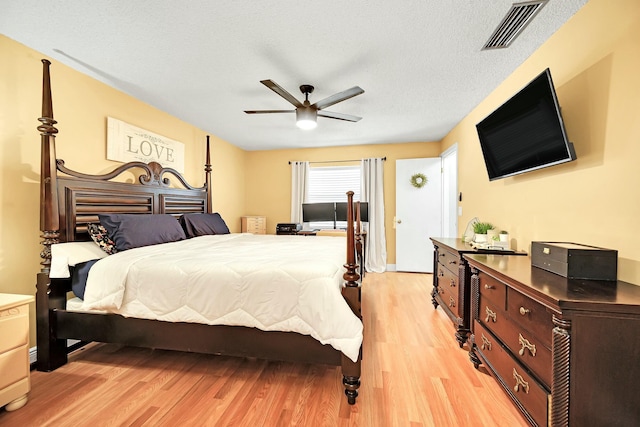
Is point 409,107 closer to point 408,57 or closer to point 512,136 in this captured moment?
point 408,57

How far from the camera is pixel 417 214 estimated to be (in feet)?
16.0

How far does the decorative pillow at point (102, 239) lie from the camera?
2.24m

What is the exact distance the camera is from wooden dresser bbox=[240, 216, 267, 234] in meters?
5.12

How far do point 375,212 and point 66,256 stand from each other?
4.24m

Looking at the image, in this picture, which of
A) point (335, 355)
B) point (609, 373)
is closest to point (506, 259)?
point (609, 373)

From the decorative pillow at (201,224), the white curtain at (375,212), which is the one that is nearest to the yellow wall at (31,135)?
the decorative pillow at (201,224)

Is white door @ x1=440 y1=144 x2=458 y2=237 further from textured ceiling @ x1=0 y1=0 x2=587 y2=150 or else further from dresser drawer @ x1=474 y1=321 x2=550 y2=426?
dresser drawer @ x1=474 y1=321 x2=550 y2=426

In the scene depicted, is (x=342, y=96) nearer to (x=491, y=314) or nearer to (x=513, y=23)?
(x=513, y=23)

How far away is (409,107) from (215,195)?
3.25 metres

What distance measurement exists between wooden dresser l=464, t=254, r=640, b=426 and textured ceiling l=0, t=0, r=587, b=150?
1.68 meters

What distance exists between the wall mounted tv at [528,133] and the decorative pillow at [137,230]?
127 inches

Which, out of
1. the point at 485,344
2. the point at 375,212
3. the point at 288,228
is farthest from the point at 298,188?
the point at 485,344

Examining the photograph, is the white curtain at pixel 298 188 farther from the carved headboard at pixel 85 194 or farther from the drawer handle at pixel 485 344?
the drawer handle at pixel 485 344

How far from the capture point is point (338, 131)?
4.24 m
